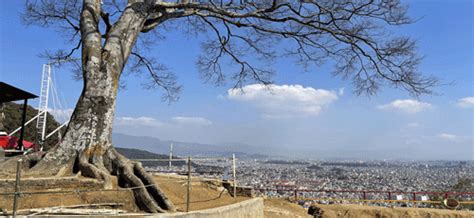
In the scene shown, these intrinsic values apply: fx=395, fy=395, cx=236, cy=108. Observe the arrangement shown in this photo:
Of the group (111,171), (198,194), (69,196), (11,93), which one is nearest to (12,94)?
(11,93)

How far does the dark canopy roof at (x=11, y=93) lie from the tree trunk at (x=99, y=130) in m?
5.45

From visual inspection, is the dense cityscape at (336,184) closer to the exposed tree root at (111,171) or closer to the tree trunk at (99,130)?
the exposed tree root at (111,171)

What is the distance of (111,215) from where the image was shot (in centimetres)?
575

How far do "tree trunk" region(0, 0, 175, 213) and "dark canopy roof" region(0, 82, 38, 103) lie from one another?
545 centimetres

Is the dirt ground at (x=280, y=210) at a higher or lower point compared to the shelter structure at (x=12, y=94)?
lower

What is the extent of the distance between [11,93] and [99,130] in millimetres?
7512

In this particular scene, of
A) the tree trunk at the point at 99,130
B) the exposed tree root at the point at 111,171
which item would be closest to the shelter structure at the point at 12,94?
the tree trunk at the point at 99,130

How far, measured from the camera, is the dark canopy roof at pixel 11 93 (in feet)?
42.2

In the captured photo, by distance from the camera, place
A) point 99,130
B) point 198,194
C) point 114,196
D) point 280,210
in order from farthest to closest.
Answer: point 280,210 < point 198,194 < point 99,130 < point 114,196

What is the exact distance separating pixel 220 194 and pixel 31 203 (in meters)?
4.83

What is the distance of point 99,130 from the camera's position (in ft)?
25.8

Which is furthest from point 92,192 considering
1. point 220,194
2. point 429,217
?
point 429,217

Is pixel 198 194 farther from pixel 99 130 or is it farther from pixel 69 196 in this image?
pixel 69 196

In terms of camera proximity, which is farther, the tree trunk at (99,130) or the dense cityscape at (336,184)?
the dense cityscape at (336,184)
